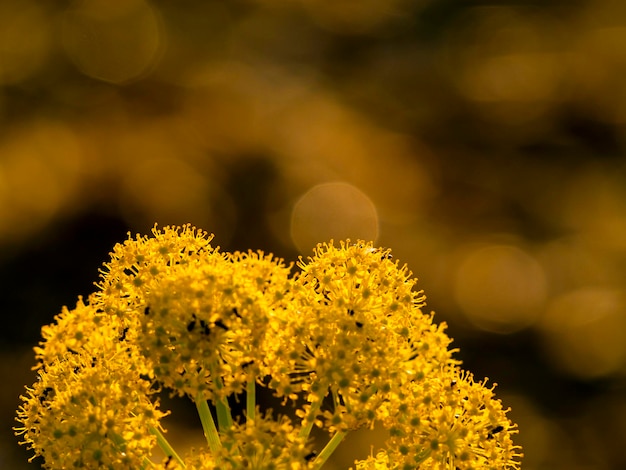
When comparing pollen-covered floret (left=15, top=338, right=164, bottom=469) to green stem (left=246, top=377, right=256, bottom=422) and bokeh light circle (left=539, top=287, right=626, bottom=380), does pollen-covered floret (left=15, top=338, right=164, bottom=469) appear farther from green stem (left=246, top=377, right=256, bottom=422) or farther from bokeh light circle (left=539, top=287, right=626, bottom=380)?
bokeh light circle (left=539, top=287, right=626, bottom=380)

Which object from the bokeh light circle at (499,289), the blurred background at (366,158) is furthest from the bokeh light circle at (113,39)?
the bokeh light circle at (499,289)

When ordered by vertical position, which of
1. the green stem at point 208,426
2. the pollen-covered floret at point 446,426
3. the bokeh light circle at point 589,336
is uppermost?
the bokeh light circle at point 589,336

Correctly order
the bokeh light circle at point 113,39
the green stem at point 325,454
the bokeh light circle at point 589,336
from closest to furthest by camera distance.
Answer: the green stem at point 325,454 → the bokeh light circle at point 589,336 → the bokeh light circle at point 113,39

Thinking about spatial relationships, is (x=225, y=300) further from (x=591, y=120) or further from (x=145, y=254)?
(x=591, y=120)

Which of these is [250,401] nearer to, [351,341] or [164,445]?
[164,445]

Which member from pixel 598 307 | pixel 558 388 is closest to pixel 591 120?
pixel 598 307

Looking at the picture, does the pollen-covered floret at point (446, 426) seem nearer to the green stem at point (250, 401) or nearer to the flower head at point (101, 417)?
the green stem at point (250, 401)

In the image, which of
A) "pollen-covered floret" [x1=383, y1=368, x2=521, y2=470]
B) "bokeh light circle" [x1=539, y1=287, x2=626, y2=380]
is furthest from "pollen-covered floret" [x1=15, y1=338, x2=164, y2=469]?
"bokeh light circle" [x1=539, y1=287, x2=626, y2=380]
